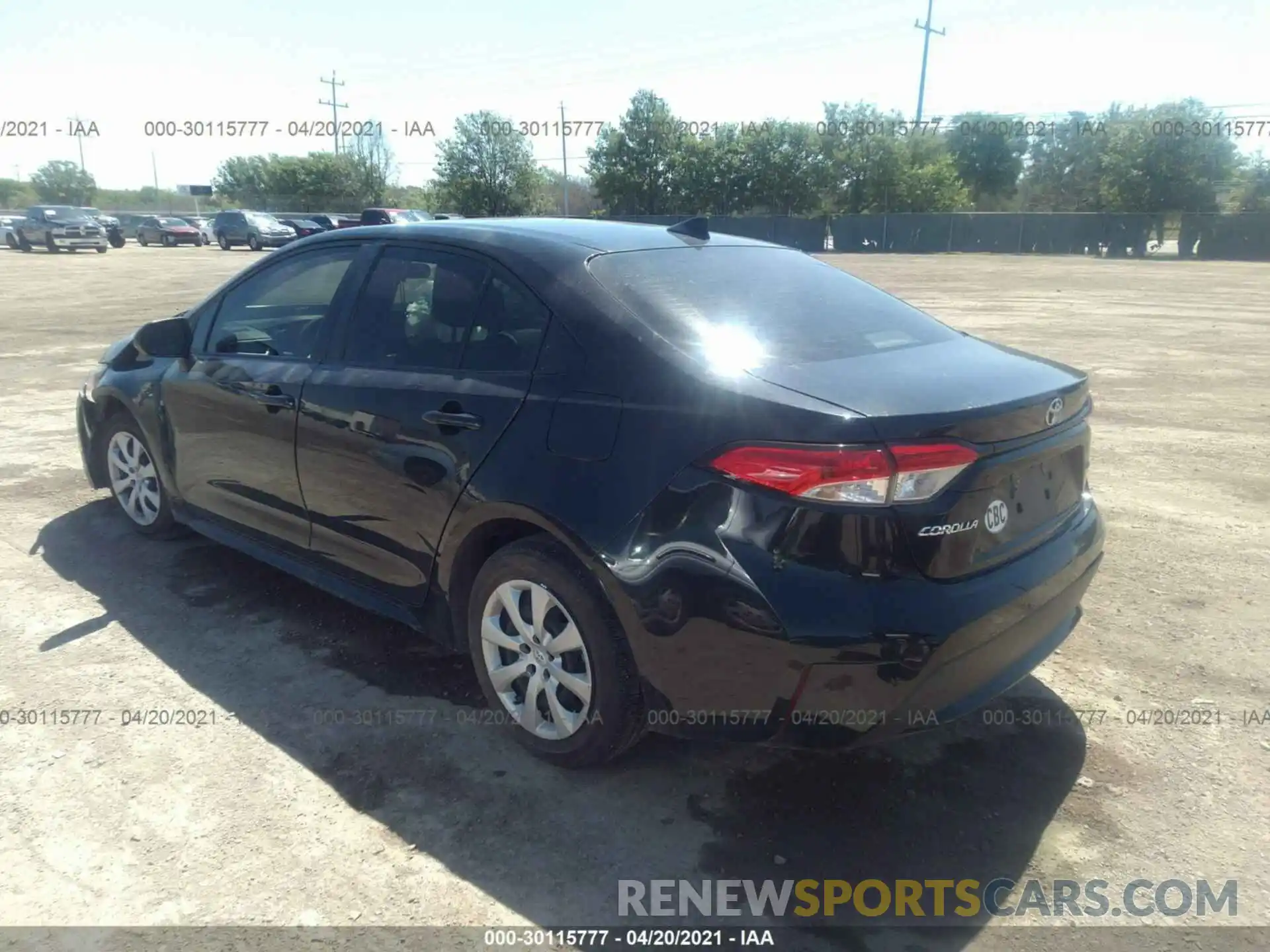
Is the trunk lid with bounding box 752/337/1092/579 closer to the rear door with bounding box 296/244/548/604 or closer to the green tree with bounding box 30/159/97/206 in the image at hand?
the rear door with bounding box 296/244/548/604

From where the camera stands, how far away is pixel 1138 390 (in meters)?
9.32

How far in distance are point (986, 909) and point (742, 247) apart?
2464 mm

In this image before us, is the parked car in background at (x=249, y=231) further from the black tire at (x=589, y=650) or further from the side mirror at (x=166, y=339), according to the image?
the black tire at (x=589, y=650)

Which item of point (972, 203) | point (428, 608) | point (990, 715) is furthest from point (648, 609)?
point (972, 203)

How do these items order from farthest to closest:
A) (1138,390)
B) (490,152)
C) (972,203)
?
(972,203), (490,152), (1138,390)

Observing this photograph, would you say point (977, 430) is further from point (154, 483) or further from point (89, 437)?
point (89, 437)

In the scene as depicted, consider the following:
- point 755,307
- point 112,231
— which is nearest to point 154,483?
point 755,307

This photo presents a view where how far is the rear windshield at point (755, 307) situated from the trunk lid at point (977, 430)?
13 centimetres

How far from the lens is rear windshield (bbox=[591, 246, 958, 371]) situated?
2.83 metres

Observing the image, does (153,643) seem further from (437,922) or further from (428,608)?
(437,922)

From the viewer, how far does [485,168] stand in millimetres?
54562

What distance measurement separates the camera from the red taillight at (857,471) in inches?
93.6

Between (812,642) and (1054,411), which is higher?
(1054,411)

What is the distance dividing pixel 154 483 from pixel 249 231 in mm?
40085
